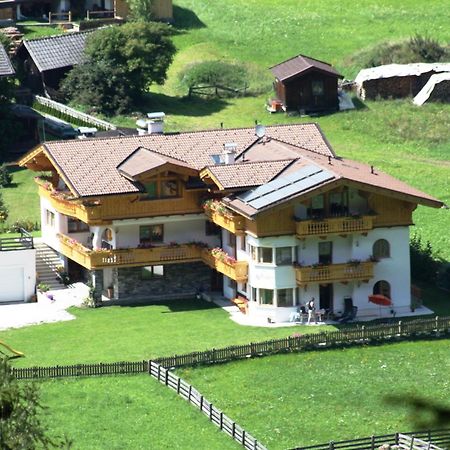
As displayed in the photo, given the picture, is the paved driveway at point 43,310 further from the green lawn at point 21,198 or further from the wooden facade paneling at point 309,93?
the wooden facade paneling at point 309,93

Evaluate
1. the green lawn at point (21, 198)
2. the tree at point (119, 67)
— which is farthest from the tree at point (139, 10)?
the green lawn at point (21, 198)

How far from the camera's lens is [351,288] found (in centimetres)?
8462

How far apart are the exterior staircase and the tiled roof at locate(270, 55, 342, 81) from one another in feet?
97.9

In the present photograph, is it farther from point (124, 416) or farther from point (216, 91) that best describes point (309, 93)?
point (124, 416)

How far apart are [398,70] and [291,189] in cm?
4202

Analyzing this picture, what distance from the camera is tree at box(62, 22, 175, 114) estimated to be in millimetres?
120125

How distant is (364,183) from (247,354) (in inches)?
377

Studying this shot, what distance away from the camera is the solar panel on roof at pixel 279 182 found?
83750 mm

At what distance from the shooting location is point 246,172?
281ft

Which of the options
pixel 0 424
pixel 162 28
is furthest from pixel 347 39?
pixel 0 424

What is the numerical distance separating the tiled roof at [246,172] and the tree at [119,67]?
34.6 metres

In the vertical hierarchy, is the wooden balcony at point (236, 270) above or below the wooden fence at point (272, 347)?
above

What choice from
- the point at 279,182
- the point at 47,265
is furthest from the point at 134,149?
the point at 279,182

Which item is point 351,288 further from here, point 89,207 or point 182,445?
point 182,445
